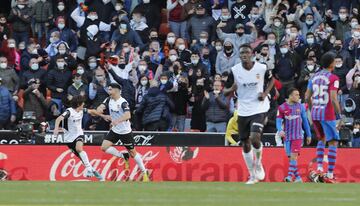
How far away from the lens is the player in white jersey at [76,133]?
24609 mm

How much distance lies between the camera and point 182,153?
26.0 metres

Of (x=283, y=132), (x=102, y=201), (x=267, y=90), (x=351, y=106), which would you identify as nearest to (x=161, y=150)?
(x=283, y=132)

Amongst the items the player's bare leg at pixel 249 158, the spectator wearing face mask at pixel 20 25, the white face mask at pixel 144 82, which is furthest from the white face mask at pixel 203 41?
the player's bare leg at pixel 249 158

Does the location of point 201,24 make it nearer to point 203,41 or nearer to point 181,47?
point 203,41

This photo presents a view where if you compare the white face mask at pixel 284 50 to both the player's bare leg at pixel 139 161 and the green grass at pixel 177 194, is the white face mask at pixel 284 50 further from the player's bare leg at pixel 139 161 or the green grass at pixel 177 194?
the green grass at pixel 177 194

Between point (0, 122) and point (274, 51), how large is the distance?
7.00 m

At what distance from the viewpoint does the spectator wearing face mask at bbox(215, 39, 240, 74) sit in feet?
98.4

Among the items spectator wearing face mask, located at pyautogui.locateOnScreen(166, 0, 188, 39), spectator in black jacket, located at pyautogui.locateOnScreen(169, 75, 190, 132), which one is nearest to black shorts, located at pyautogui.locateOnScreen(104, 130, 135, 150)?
spectator in black jacket, located at pyautogui.locateOnScreen(169, 75, 190, 132)

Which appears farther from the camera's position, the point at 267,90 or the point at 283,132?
the point at 283,132

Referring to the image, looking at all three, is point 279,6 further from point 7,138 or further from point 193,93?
point 7,138

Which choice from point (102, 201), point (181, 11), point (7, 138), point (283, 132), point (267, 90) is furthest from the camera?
point (181, 11)

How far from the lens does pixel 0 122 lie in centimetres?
2958

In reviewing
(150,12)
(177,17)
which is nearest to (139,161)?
(177,17)

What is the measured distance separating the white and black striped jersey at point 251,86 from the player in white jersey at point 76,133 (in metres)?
5.91
